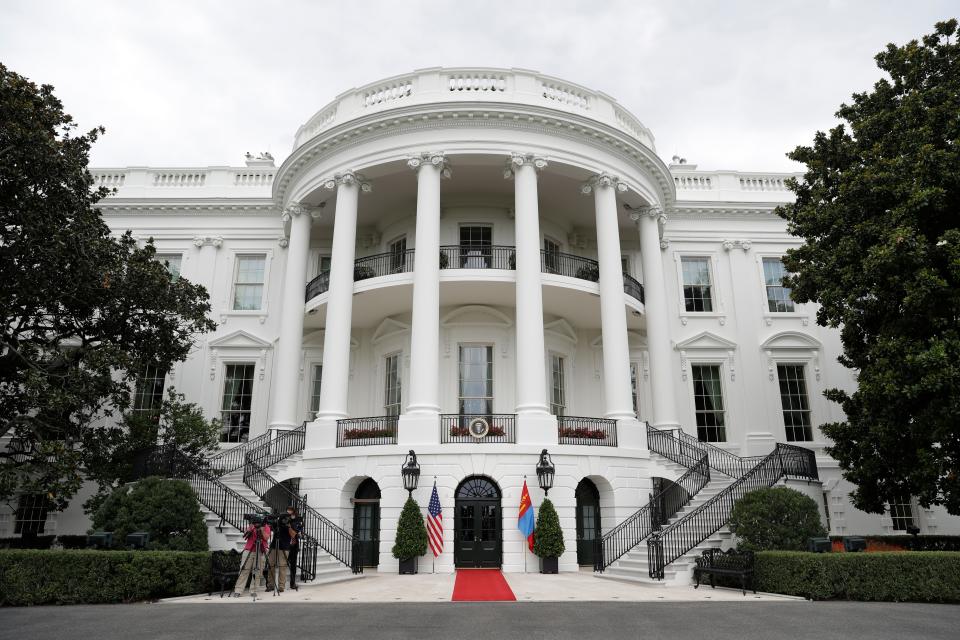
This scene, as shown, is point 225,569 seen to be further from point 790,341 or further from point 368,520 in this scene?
point 790,341

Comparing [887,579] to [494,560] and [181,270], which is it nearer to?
[494,560]

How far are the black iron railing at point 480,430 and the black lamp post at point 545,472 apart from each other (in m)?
1.04

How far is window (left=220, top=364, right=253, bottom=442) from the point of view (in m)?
21.8

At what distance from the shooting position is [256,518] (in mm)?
11281

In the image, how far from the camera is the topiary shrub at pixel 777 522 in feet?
42.7

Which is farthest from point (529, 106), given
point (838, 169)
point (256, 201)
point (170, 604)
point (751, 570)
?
point (170, 604)

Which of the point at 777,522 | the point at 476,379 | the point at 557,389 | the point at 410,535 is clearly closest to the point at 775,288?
the point at 557,389

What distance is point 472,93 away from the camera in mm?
19172

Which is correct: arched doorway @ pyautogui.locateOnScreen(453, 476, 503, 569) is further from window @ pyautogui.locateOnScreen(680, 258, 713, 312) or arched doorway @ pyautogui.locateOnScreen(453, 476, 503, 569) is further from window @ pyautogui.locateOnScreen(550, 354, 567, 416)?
window @ pyautogui.locateOnScreen(680, 258, 713, 312)

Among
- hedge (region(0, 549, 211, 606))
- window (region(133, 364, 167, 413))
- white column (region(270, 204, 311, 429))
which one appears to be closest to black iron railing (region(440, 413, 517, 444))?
white column (region(270, 204, 311, 429))

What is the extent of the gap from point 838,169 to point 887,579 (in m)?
9.12

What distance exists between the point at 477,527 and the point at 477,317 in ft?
23.2

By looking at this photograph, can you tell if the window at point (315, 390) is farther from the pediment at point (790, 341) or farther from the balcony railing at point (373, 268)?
the pediment at point (790, 341)

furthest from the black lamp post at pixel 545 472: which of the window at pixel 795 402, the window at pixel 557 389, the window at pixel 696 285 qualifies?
the window at pixel 795 402
